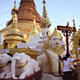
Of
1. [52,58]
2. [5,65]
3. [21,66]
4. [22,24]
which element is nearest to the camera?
[21,66]

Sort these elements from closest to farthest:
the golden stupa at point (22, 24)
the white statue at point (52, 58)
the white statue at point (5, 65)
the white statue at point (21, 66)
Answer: the white statue at point (21, 66)
the white statue at point (5, 65)
the white statue at point (52, 58)
the golden stupa at point (22, 24)

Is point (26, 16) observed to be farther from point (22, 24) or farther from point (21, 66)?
point (21, 66)

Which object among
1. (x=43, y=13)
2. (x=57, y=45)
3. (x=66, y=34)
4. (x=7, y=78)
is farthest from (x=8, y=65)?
(x=43, y=13)

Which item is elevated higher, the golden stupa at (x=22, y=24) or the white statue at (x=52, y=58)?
the golden stupa at (x=22, y=24)

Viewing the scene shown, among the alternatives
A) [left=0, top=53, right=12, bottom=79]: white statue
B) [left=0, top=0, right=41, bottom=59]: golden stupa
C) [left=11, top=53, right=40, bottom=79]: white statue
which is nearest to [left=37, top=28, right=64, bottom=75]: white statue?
[left=11, top=53, right=40, bottom=79]: white statue

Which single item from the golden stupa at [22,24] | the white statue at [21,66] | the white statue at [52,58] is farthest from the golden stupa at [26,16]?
the white statue at [21,66]

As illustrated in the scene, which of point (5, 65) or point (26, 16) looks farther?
point (26, 16)

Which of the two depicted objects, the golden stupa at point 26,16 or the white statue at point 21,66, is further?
the golden stupa at point 26,16

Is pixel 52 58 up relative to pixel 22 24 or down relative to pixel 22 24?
down

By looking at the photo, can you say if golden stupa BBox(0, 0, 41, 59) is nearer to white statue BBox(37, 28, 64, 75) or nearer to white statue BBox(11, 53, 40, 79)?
white statue BBox(37, 28, 64, 75)

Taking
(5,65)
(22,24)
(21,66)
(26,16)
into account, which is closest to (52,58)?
(21,66)

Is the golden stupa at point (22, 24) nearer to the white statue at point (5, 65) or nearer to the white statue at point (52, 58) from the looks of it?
the white statue at point (52, 58)

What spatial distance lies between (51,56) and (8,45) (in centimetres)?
845

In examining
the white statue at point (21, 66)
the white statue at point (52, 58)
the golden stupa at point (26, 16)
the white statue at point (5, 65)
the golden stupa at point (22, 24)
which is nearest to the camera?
the white statue at point (21, 66)
